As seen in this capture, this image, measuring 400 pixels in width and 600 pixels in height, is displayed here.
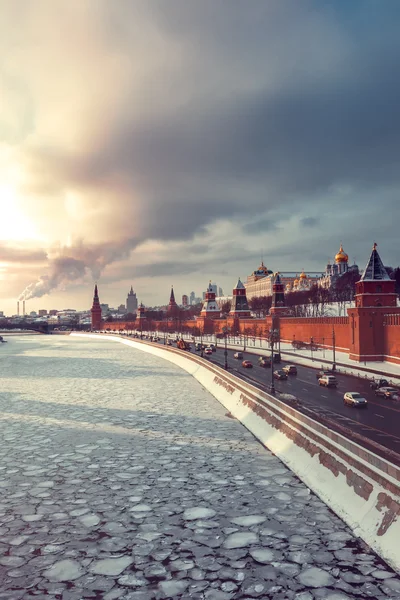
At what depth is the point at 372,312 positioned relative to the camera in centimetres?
4550

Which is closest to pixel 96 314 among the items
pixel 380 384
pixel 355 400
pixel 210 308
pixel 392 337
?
pixel 210 308

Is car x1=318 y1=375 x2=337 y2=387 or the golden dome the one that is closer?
car x1=318 y1=375 x2=337 y2=387

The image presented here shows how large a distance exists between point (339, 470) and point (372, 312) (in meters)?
36.5

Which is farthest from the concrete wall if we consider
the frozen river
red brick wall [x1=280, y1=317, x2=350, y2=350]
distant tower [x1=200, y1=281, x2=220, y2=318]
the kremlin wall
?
distant tower [x1=200, y1=281, x2=220, y2=318]

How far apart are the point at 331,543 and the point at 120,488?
5781mm

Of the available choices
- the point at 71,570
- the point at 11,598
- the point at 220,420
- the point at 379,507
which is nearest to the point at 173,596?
the point at 71,570

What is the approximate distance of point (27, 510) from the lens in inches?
435

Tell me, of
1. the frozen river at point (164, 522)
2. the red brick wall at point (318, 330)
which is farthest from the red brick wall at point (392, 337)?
the frozen river at point (164, 522)

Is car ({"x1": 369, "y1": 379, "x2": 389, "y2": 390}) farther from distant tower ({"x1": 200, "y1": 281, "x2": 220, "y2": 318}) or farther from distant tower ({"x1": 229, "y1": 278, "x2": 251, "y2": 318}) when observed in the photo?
distant tower ({"x1": 200, "y1": 281, "x2": 220, "y2": 318})

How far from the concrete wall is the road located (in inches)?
125

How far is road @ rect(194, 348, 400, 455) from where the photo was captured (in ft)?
60.5

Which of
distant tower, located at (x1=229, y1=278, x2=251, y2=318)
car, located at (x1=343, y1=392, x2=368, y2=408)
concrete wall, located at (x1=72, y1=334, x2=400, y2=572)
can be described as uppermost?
distant tower, located at (x1=229, y1=278, x2=251, y2=318)

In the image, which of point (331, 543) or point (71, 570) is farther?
point (331, 543)

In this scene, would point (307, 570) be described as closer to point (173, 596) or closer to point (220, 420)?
point (173, 596)
